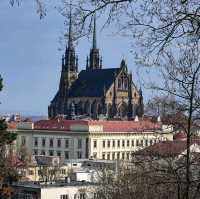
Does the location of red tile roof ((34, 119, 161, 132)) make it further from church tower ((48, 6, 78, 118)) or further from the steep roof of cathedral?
church tower ((48, 6, 78, 118))

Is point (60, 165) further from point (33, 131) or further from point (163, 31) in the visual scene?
point (163, 31)

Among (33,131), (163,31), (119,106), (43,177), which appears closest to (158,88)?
(163,31)

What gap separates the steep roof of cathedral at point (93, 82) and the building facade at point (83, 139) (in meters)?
21.8

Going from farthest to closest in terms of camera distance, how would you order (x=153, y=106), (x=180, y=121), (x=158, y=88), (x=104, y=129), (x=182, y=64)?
(x=104, y=129) < (x=153, y=106) < (x=180, y=121) < (x=158, y=88) < (x=182, y=64)

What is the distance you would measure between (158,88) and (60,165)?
53.2m

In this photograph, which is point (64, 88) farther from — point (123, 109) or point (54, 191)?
point (54, 191)

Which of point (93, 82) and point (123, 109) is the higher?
point (93, 82)

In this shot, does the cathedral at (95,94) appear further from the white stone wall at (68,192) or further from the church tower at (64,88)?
the white stone wall at (68,192)

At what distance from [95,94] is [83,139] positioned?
2946cm

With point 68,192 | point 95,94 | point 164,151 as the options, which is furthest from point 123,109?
point 164,151

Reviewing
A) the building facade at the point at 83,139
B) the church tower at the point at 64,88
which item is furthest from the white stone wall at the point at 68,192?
the church tower at the point at 64,88

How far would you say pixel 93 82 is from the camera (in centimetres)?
12162

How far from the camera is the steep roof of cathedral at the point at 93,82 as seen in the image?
11725 centimetres

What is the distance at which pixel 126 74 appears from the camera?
11681 centimetres
